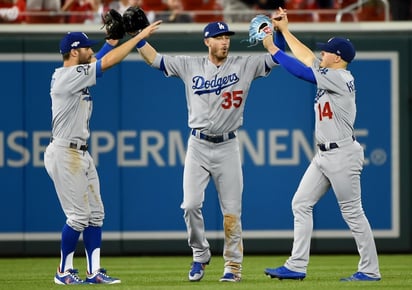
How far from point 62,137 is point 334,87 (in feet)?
7.54

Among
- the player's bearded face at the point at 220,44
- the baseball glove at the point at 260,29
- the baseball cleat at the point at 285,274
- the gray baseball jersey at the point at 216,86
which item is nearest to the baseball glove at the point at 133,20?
the gray baseball jersey at the point at 216,86

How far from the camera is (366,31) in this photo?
14219 mm

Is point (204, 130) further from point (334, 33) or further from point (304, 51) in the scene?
point (334, 33)

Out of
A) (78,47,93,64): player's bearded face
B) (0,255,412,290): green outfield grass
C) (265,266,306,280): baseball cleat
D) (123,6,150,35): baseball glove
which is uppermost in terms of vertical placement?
(123,6,150,35): baseball glove

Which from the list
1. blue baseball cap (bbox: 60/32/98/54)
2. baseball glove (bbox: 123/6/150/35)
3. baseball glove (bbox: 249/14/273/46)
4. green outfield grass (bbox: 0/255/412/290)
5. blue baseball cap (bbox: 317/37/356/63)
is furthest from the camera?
baseball glove (bbox: 123/6/150/35)

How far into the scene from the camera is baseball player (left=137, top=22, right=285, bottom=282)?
32.7ft

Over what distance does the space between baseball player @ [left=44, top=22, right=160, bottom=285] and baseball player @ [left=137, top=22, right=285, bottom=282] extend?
1.91ft

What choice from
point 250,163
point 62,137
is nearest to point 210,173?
point 62,137

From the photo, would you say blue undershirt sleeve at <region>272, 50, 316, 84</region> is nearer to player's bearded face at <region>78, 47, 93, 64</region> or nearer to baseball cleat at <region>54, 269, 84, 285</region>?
player's bearded face at <region>78, 47, 93, 64</region>

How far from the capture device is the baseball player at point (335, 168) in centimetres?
973

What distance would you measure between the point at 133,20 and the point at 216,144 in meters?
1.29

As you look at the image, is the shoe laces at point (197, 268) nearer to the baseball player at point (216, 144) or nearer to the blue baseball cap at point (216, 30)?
the baseball player at point (216, 144)

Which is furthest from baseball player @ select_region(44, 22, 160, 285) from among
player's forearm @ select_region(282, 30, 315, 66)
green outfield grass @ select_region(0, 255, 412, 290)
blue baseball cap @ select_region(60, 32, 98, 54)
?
player's forearm @ select_region(282, 30, 315, 66)

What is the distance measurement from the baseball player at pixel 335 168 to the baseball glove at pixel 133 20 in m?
1.13
